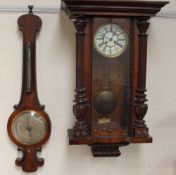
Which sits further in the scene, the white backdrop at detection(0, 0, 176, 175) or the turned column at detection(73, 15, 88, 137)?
the white backdrop at detection(0, 0, 176, 175)

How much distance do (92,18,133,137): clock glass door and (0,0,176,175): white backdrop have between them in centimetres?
14

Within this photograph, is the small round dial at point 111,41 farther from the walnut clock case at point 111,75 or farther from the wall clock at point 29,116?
the wall clock at point 29,116

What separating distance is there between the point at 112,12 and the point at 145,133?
0.45 m

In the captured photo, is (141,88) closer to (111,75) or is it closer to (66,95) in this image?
(111,75)

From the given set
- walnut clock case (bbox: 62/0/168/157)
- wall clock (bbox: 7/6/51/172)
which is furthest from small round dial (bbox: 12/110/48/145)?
walnut clock case (bbox: 62/0/168/157)

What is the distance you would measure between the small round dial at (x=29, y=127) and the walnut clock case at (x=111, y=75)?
129 mm

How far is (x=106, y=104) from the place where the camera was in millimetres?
1192

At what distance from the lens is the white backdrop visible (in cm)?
124

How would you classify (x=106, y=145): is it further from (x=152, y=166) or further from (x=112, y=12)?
(x=112, y=12)

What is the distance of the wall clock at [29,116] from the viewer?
3.97 feet

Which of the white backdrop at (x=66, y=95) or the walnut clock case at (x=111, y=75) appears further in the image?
the white backdrop at (x=66, y=95)

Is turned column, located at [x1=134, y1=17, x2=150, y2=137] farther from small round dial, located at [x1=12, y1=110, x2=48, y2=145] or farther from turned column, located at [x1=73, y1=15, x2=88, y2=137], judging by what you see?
small round dial, located at [x1=12, y1=110, x2=48, y2=145]

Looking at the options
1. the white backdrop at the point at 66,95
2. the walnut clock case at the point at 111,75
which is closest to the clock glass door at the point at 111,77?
the walnut clock case at the point at 111,75

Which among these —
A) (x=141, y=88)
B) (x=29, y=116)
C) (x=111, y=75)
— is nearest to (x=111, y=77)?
(x=111, y=75)
